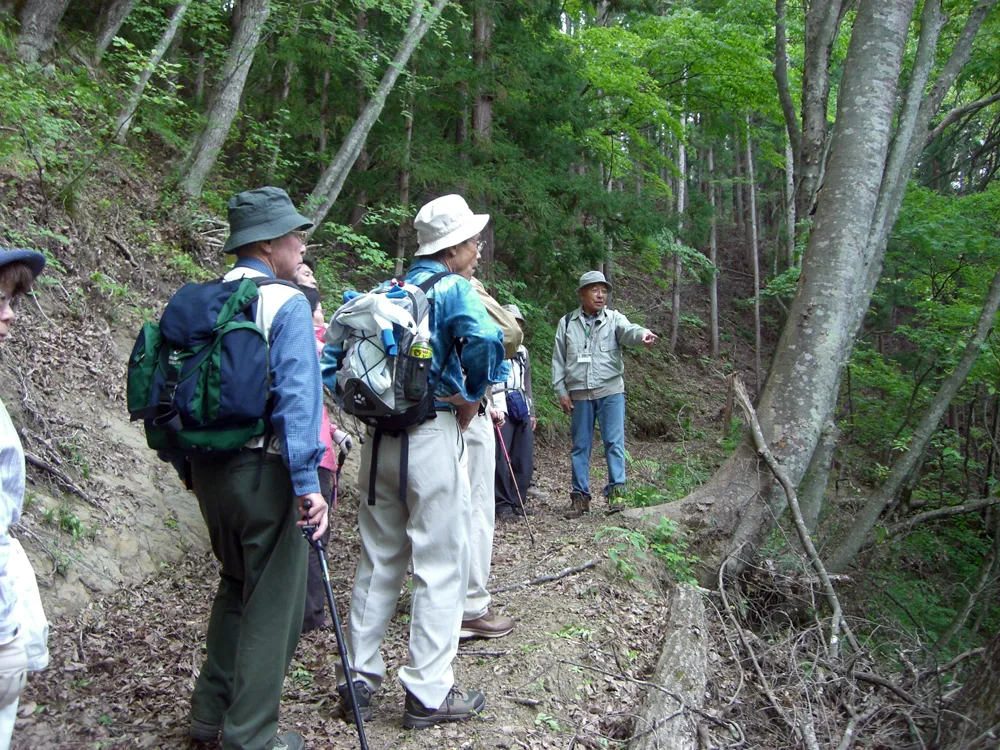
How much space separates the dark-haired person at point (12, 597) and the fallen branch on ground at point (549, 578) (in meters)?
3.43

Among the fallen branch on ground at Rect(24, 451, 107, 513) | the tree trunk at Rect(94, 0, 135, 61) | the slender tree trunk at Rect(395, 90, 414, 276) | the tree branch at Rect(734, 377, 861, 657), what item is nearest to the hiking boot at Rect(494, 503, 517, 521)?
the tree branch at Rect(734, 377, 861, 657)

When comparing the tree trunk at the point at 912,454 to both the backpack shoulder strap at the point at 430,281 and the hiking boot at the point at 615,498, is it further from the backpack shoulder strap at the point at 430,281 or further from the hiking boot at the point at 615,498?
the backpack shoulder strap at the point at 430,281

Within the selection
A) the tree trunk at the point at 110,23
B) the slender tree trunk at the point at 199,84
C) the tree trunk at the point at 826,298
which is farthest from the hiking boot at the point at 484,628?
the slender tree trunk at the point at 199,84

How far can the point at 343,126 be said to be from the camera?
41.7ft

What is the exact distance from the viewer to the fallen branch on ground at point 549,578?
208 inches

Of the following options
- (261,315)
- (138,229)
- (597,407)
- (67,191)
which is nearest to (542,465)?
(597,407)

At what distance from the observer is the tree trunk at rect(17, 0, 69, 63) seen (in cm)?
884

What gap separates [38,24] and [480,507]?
335 inches

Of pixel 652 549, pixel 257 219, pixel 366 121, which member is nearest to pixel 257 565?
pixel 257 219

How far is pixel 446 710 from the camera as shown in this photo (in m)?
3.44

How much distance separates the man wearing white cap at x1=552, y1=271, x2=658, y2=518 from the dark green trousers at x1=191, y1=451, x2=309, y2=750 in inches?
190

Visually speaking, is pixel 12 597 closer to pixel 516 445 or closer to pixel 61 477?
pixel 61 477

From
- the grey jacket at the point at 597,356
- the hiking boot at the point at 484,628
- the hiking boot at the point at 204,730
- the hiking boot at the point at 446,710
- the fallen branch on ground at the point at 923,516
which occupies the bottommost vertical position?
the fallen branch on ground at the point at 923,516

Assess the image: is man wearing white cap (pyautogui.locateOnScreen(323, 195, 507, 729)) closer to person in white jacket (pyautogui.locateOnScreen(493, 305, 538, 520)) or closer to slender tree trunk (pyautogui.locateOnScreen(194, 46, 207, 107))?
person in white jacket (pyautogui.locateOnScreen(493, 305, 538, 520))
